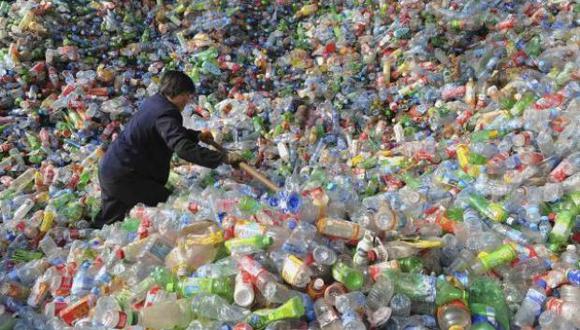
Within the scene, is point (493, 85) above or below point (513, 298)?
below

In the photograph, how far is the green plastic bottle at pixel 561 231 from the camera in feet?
11.8

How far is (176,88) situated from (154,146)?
1.88ft

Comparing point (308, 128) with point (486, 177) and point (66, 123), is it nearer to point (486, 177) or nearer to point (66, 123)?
point (486, 177)

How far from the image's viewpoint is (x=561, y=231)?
3.64 meters

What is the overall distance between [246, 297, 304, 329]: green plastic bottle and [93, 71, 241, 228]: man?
186cm

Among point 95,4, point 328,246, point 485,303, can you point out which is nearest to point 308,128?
point 328,246

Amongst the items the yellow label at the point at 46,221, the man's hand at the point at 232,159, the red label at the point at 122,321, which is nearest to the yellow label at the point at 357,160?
the man's hand at the point at 232,159

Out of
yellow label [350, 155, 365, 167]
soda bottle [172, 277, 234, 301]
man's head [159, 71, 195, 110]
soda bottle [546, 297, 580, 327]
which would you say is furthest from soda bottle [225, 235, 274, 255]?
yellow label [350, 155, 365, 167]

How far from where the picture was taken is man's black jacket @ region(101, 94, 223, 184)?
Result: 4.44m

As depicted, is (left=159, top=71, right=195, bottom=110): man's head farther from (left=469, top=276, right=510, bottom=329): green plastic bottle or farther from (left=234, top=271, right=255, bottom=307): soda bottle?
(left=469, top=276, right=510, bottom=329): green plastic bottle

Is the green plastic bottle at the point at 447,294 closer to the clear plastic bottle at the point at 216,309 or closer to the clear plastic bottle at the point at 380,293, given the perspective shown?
the clear plastic bottle at the point at 380,293

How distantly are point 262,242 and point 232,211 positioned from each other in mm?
651

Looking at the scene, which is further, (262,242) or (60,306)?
(60,306)

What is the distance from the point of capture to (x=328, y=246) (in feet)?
10.7
